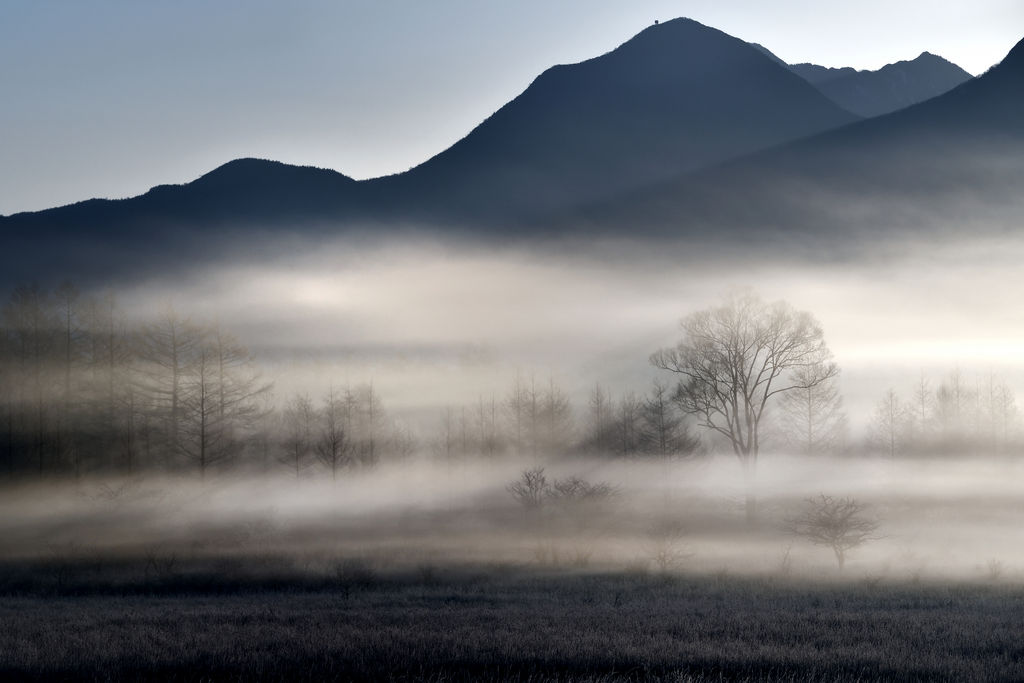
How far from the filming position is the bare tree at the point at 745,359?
164 feet

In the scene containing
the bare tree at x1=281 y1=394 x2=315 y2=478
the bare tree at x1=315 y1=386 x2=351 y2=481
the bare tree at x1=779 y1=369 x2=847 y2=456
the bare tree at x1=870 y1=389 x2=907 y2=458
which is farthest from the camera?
the bare tree at x1=870 y1=389 x2=907 y2=458

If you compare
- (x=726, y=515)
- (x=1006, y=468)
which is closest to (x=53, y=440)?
(x=726, y=515)

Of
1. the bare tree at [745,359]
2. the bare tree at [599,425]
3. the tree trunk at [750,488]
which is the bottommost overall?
the tree trunk at [750,488]

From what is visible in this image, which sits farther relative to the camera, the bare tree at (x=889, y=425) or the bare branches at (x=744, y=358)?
the bare tree at (x=889, y=425)

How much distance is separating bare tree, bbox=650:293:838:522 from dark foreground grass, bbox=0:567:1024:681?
72.6 feet

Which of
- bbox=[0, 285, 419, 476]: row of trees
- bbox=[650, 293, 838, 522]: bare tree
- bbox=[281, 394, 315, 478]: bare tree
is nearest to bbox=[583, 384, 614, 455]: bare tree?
bbox=[281, 394, 315, 478]: bare tree

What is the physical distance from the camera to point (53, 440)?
54000mm

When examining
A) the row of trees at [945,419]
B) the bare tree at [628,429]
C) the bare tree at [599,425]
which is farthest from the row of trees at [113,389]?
the row of trees at [945,419]

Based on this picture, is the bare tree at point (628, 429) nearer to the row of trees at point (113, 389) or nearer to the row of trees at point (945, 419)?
the row of trees at point (945, 419)

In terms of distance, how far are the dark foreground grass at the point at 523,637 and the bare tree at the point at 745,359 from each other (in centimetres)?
2211

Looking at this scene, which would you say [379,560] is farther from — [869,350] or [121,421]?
[869,350]

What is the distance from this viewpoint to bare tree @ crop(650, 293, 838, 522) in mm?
50125

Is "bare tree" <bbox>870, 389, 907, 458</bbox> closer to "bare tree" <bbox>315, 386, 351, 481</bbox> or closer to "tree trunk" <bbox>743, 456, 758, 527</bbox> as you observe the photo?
"tree trunk" <bbox>743, 456, 758, 527</bbox>

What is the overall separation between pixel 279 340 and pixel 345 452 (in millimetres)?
39585
